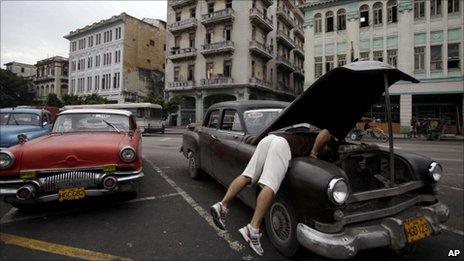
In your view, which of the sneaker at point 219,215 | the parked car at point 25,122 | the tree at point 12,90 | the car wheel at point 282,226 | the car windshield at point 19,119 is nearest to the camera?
the car wheel at point 282,226

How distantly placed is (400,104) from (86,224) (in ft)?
90.9

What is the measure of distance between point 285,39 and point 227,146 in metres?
37.8

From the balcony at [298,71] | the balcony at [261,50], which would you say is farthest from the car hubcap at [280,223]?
the balcony at [298,71]

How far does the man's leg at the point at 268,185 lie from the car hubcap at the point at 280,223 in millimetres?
230

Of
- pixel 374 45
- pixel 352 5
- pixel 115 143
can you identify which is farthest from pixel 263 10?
pixel 115 143

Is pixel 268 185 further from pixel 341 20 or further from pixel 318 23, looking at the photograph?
pixel 318 23

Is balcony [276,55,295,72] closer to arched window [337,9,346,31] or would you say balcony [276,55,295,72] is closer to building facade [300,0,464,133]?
building facade [300,0,464,133]

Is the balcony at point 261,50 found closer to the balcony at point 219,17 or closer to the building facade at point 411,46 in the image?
the balcony at point 219,17

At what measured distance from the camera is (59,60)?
54.4 metres

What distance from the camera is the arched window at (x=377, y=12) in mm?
27381

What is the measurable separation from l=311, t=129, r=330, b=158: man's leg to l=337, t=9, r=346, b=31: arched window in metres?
28.4

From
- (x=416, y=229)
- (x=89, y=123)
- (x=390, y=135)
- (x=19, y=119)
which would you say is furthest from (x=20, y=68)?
(x=416, y=229)

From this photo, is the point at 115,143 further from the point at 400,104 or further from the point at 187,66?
the point at 187,66

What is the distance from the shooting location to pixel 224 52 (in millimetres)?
34188
